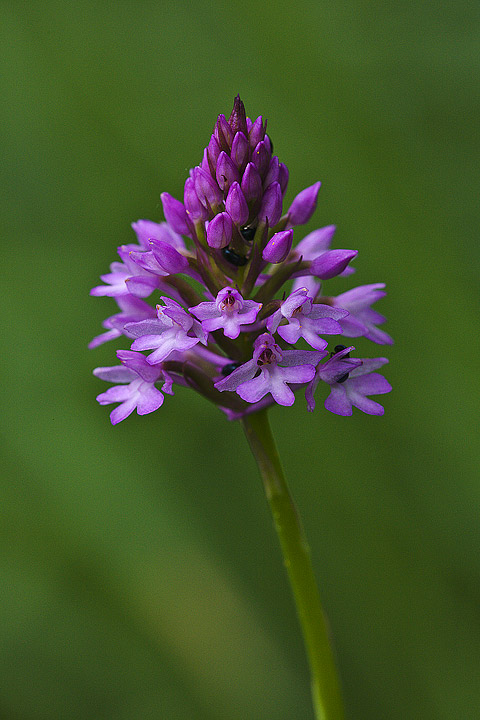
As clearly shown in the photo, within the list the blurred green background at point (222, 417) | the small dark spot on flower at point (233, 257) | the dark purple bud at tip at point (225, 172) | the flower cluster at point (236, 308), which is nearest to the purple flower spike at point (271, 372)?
the flower cluster at point (236, 308)

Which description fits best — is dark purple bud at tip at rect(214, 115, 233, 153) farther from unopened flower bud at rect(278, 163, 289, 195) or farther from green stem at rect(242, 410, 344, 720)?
A: green stem at rect(242, 410, 344, 720)

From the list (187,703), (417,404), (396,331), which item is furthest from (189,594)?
(396,331)

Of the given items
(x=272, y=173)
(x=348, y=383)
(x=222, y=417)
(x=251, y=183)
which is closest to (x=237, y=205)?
(x=251, y=183)

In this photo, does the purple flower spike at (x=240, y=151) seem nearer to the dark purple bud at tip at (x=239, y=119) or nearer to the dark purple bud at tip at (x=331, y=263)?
the dark purple bud at tip at (x=239, y=119)

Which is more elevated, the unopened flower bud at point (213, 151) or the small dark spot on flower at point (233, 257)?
the unopened flower bud at point (213, 151)

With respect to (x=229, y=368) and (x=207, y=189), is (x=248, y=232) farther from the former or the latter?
(x=229, y=368)

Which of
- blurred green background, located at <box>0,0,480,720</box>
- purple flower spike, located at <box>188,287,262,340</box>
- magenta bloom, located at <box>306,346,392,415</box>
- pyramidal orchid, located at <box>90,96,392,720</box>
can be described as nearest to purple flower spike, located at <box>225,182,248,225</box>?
pyramidal orchid, located at <box>90,96,392,720</box>
